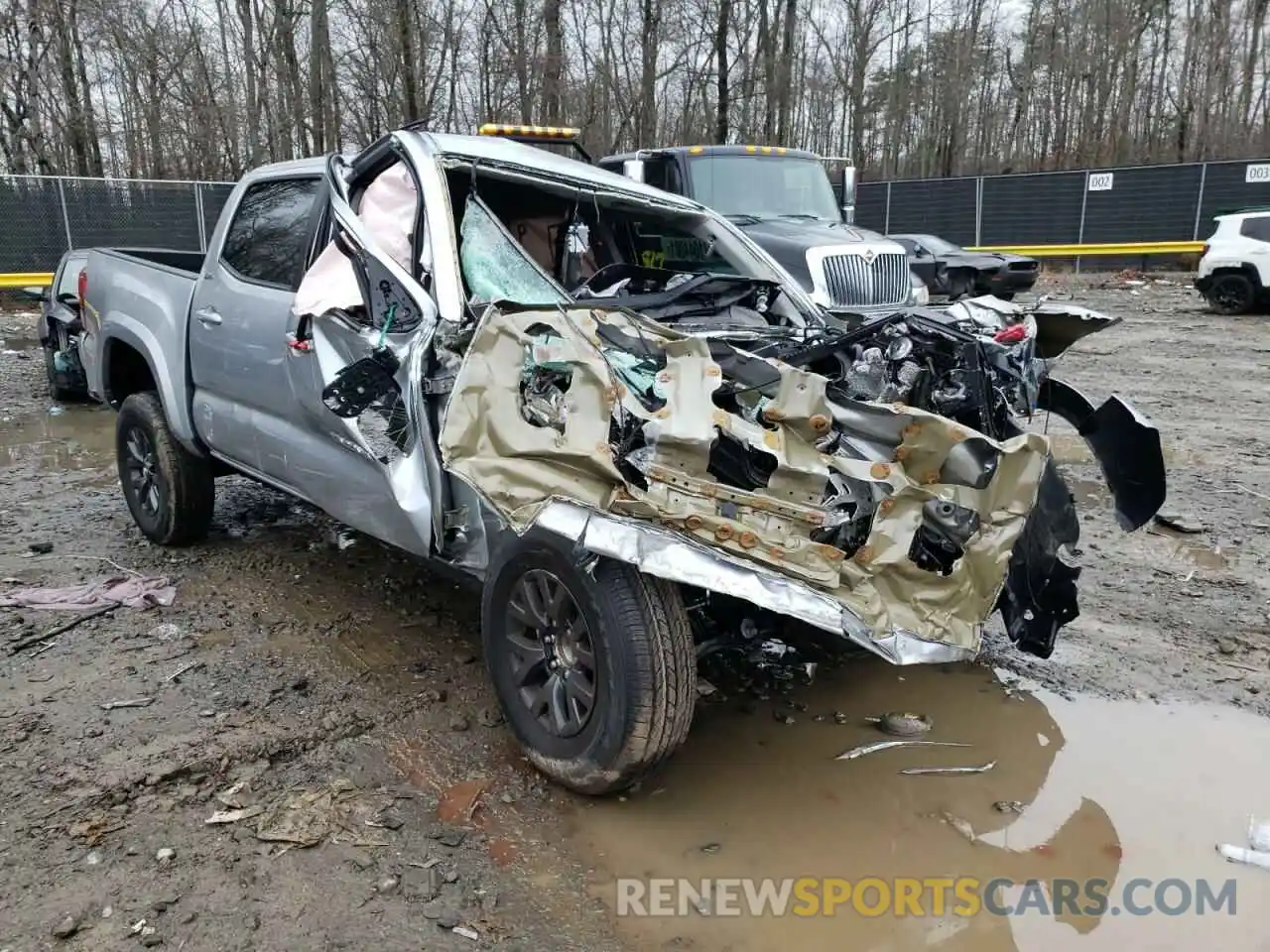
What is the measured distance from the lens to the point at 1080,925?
2.47 meters

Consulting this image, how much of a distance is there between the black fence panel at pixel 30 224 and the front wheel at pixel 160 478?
48.3ft

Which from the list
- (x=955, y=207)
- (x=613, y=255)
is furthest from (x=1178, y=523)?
(x=955, y=207)

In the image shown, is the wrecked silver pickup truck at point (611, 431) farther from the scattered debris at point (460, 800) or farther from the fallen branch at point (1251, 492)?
the fallen branch at point (1251, 492)

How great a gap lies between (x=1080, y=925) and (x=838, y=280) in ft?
24.8

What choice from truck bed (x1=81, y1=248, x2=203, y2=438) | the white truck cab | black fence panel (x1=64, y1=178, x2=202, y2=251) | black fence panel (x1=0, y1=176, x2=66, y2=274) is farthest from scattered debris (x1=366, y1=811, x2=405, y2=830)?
black fence panel (x1=0, y1=176, x2=66, y2=274)

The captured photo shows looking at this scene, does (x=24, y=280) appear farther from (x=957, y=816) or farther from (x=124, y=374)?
(x=957, y=816)

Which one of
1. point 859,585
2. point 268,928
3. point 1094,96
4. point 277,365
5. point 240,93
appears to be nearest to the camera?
point 268,928

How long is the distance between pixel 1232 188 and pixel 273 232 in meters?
22.8

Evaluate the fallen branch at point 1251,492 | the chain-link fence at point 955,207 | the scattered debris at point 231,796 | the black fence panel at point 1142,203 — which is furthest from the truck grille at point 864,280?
the black fence panel at point 1142,203

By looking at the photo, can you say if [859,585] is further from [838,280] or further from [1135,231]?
[1135,231]

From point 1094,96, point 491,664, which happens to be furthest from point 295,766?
point 1094,96

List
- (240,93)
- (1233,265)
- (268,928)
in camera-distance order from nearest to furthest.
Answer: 1. (268,928)
2. (1233,265)
3. (240,93)

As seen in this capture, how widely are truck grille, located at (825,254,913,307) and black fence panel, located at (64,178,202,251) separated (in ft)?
44.5

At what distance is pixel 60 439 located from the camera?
8.23 meters
